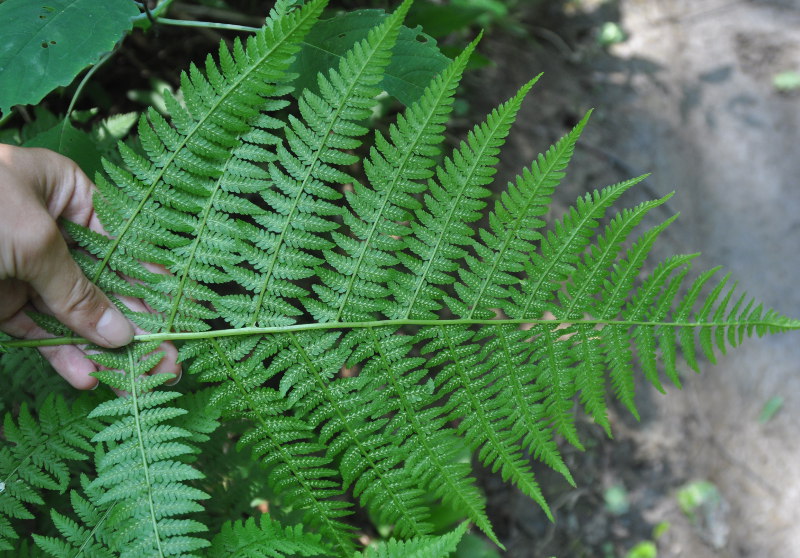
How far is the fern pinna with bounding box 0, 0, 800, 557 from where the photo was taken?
1.53 m

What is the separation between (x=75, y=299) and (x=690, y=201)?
16.8ft

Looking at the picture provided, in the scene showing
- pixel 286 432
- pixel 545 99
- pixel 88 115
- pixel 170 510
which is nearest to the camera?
pixel 170 510

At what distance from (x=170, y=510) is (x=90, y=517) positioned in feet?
0.92

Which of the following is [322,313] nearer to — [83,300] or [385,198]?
[385,198]

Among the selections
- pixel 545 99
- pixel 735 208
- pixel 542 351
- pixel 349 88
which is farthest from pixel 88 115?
pixel 735 208

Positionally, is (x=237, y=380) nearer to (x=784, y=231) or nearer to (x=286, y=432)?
(x=286, y=432)

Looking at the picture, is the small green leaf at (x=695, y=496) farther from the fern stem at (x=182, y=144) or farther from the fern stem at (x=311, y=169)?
the fern stem at (x=182, y=144)

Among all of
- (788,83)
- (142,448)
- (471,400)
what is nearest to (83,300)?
(142,448)

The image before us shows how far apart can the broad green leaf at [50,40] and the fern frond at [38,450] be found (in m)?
0.85

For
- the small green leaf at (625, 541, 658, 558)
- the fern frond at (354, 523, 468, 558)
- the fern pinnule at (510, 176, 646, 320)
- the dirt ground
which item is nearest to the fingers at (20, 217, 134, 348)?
the fern frond at (354, 523, 468, 558)

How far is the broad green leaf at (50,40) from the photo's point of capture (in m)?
1.54

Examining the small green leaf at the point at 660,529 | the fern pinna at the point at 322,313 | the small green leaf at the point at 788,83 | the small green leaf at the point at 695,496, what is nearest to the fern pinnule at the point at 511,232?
the fern pinna at the point at 322,313

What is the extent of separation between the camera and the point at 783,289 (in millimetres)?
5113

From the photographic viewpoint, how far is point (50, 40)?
1597 millimetres
